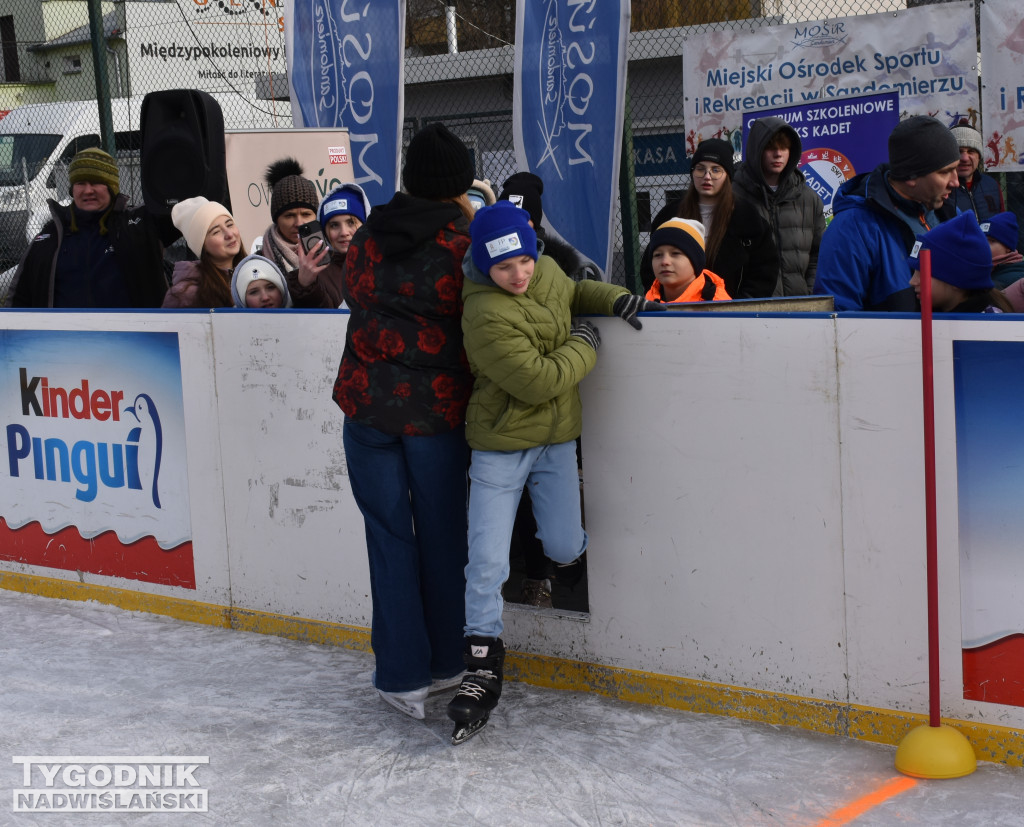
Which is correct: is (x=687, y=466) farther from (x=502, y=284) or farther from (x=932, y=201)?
(x=932, y=201)

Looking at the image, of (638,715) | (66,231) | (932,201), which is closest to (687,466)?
(638,715)

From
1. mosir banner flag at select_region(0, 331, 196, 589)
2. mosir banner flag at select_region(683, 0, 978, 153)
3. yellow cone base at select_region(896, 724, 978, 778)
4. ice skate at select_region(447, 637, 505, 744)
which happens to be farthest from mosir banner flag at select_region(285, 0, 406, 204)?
yellow cone base at select_region(896, 724, 978, 778)

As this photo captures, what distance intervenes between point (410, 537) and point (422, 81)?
9.21 m

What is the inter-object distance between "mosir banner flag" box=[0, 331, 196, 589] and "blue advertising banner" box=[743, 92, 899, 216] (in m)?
3.26

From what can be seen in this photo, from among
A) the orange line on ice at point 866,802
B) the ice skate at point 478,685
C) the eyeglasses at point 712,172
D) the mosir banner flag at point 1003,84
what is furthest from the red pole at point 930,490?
the mosir banner flag at point 1003,84

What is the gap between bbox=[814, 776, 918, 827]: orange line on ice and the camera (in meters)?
2.95

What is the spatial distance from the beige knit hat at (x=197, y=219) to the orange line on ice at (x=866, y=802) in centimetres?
335

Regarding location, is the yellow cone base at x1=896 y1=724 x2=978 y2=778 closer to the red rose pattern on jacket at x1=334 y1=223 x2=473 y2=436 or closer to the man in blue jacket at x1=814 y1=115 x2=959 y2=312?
the man in blue jacket at x1=814 y1=115 x2=959 y2=312

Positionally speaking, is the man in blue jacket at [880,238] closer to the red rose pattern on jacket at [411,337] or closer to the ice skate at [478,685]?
the red rose pattern on jacket at [411,337]

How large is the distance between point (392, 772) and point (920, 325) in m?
1.87

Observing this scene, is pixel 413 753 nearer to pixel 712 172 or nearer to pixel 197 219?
pixel 197 219

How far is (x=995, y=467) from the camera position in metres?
3.12

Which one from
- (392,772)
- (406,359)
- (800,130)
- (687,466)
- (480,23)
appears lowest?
(392,772)

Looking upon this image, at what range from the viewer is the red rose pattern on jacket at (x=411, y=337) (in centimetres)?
355
